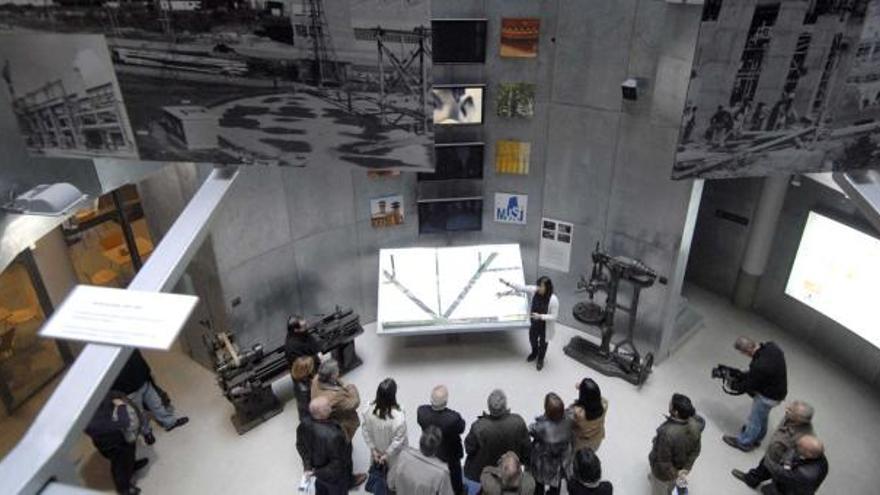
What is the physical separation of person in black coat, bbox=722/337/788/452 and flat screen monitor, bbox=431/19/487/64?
409 cm

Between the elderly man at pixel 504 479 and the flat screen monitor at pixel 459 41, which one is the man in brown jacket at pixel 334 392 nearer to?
the elderly man at pixel 504 479

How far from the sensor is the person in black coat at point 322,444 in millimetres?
4906

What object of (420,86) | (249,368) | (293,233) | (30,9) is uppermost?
(30,9)

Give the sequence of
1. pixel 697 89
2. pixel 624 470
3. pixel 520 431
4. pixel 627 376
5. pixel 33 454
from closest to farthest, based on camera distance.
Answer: pixel 33 454 < pixel 697 89 < pixel 520 431 < pixel 624 470 < pixel 627 376

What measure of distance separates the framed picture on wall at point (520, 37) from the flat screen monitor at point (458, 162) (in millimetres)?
1148

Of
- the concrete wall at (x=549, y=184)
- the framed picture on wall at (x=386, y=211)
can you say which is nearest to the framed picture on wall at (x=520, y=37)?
the concrete wall at (x=549, y=184)

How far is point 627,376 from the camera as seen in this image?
7.36 meters

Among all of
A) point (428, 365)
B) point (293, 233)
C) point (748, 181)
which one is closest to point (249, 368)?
point (293, 233)

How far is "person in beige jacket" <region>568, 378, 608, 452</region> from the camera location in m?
5.27

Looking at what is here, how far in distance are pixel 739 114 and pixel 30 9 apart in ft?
15.8

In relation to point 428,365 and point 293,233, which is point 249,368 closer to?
point 293,233

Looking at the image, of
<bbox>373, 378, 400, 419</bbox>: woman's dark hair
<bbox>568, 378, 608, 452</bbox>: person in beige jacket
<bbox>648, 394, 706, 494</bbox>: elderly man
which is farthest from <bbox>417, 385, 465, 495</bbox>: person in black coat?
<bbox>648, 394, 706, 494</bbox>: elderly man

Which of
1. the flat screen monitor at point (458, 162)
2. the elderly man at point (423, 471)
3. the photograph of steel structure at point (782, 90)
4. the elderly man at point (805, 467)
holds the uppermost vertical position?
the photograph of steel structure at point (782, 90)

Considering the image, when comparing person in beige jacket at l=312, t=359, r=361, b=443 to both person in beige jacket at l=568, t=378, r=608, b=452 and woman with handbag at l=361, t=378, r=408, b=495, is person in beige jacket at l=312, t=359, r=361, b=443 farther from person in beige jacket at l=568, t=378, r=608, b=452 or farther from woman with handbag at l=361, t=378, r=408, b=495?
person in beige jacket at l=568, t=378, r=608, b=452
